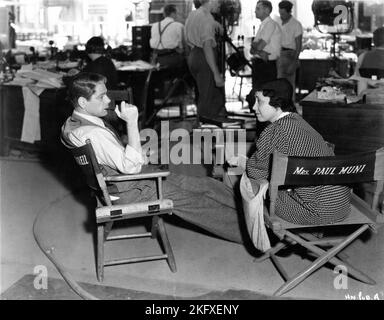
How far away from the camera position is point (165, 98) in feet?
27.1

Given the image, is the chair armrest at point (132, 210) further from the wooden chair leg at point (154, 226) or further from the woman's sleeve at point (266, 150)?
the woman's sleeve at point (266, 150)

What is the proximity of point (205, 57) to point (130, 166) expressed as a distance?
166 inches

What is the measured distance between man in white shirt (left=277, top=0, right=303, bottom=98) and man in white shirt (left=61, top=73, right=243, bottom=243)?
4526 mm

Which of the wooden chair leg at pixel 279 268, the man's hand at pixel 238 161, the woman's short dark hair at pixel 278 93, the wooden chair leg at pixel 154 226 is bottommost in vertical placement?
the wooden chair leg at pixel 279 268

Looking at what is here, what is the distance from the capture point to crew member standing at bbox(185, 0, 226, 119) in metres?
6.99

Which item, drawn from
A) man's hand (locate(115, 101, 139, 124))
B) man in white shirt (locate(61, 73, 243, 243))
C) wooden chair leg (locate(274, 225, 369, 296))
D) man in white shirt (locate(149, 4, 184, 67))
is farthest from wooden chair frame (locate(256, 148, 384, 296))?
man in white shirt (locate(149, 4, 184, 67))

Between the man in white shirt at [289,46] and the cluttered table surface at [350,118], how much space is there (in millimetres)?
3434

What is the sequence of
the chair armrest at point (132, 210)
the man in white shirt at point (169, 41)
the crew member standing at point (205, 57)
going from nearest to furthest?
1. the chair armrest at point (132, 210)
2. the crew member standing at point (205, 57)
3. the man in white shirt at point (169, 41)

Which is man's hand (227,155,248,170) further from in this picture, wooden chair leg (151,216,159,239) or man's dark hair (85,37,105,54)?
man's dark hair (85,37,105,54)

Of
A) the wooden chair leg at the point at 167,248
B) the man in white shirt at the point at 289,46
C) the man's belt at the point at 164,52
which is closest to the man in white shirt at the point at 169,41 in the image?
the man's belt at the point at 164,52

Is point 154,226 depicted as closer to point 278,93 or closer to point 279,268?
point 279,268

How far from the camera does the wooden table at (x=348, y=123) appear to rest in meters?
4.14

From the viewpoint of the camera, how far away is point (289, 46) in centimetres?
788

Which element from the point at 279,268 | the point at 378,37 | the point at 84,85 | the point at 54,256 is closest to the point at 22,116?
the point at 54,256
